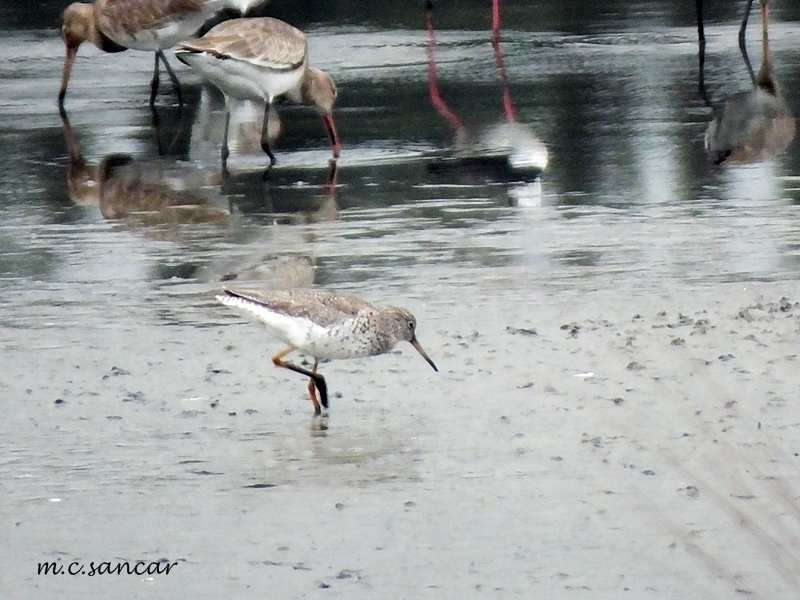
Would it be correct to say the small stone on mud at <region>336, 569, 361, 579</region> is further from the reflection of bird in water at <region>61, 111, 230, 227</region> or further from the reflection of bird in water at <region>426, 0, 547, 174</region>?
the reflection of bird in water at <region>426, 0, 547, 174</region>

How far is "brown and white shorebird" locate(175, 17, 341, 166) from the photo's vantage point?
12.7 meters

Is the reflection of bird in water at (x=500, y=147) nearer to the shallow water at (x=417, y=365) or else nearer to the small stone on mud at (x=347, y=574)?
the shallow water at (x=417, y=365)

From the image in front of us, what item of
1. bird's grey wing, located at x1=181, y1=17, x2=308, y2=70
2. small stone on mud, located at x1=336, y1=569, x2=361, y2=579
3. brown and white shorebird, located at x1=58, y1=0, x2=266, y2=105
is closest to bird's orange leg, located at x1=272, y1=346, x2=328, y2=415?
small stone on mud, located at x1=336, y1=569, x2=361, y2=579

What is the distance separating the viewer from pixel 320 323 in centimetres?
738

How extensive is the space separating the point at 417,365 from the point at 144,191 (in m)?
4.83

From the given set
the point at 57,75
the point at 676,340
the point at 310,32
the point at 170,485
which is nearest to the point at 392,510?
the point at 170,485

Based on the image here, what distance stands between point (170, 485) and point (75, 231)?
5.05 m

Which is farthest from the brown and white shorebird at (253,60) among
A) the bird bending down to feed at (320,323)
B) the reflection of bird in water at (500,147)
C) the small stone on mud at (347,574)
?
the small stone on mud at (347,574)

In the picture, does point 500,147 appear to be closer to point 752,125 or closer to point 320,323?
point 752,125

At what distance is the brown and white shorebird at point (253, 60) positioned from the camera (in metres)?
12.7

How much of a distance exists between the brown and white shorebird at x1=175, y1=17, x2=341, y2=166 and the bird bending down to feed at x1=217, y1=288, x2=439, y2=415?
17.9 feet

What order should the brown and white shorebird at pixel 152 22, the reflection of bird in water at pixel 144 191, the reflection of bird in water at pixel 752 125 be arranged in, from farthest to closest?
the brown and white shorebird at pixel 152 22
the reflection of bird in water at pixel 752 125
the reflection of bird in water at pixel 144 191

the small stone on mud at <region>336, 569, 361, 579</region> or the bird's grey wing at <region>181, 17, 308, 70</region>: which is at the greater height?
the small stone on mud at <region>336, 569, 361, 579</region>

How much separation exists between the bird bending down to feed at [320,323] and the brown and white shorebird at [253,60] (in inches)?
215
